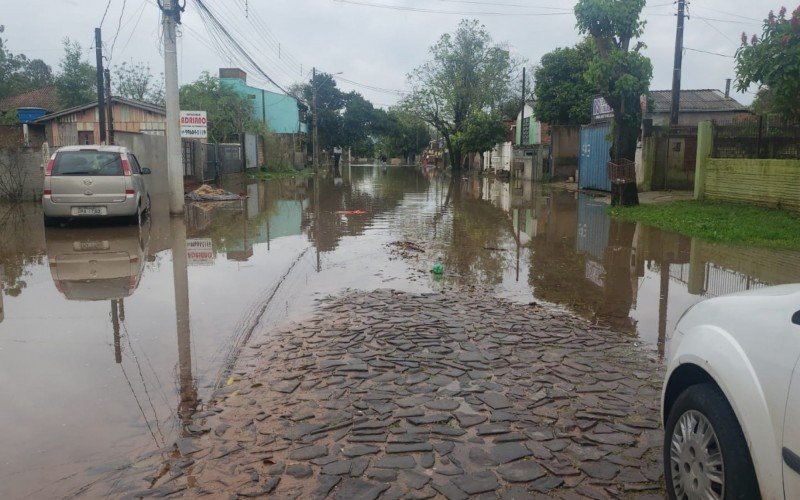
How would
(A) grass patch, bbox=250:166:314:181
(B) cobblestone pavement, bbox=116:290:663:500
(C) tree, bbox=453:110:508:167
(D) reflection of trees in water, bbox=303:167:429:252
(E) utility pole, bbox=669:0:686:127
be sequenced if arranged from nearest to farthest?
(B) cobblestone pavement, bbox=116:290:663:500, (D) reflection of trees in water, bbox=303:167:429:252, (E) utility pole, bbox=669:0:686:127, (A) grass patch, bbox=250:166:314:181, (C) tree, bbox=453:110:508:167

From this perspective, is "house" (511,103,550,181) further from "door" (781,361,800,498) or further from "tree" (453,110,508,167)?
"door" (781,361,800,498)

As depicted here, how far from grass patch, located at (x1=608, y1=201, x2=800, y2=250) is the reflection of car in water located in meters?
10.3

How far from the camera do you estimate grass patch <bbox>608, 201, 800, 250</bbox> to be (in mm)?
11560

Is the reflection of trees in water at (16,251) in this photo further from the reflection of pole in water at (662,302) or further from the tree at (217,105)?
the tree at (217,105)

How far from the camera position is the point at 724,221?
13672 millimetres

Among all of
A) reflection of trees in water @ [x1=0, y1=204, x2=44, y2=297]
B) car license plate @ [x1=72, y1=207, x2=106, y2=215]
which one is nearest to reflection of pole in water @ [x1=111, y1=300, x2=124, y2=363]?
reflection of trees in water @ [x1=0, y1=204, x2=44, y2=297]

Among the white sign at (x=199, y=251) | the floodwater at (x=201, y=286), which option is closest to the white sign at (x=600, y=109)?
the floodwater at (x=201, y=286)

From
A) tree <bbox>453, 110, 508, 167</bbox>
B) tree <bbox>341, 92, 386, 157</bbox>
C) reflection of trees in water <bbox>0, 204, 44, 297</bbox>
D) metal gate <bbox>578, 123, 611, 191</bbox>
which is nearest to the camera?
reflection of trees in water <bbox>0, 204, 44, 297</bbox>

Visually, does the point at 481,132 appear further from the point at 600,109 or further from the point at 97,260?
the point at 97,260

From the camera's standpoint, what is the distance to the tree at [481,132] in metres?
47.6

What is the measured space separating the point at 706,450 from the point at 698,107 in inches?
1480

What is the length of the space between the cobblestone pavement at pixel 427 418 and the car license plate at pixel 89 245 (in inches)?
239

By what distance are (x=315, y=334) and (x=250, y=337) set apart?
63cm

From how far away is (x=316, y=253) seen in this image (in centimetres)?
1112
